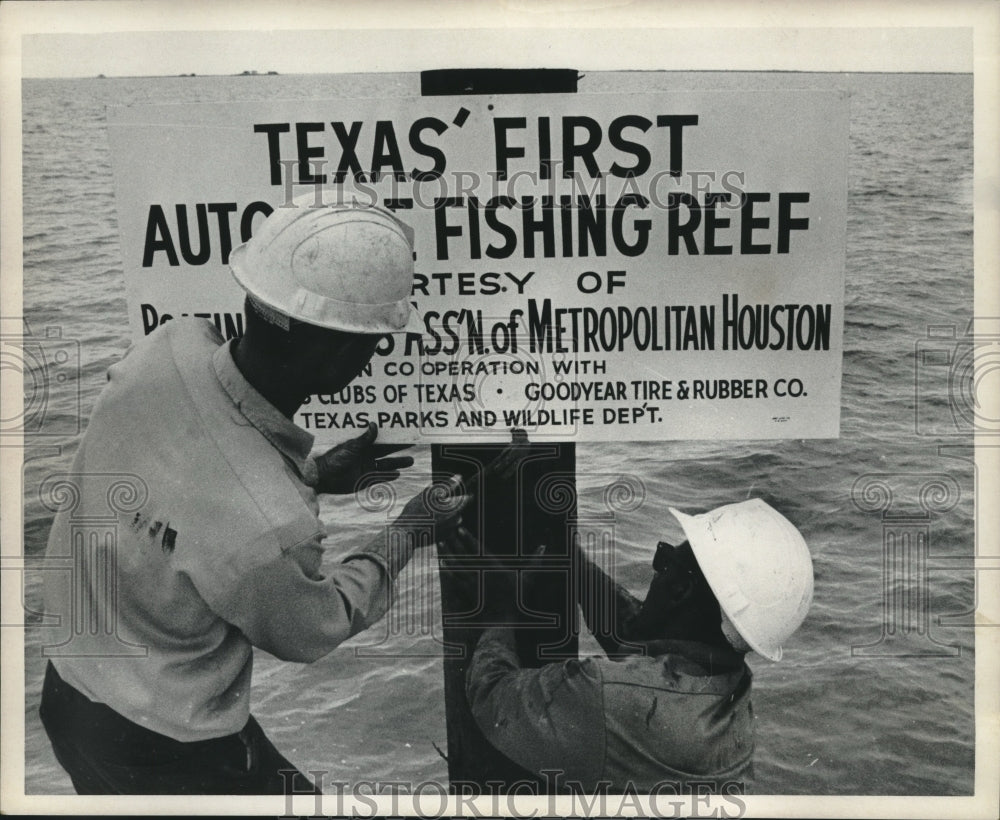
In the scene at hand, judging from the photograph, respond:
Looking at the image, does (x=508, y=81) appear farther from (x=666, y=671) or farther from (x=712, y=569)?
(x=666, y=671)

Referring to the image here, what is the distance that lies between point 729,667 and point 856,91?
1.74 meters

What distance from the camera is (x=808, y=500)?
3.32 metres

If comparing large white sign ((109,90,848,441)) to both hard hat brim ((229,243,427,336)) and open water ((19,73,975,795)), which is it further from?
hard hat brim ((229,243,427,336))

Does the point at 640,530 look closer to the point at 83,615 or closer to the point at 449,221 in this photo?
the point at 449,221

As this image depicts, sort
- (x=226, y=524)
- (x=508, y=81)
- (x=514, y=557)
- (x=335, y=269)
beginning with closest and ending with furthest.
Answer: (x=335, y=269)
(x=226, y=524)
(x=508, y=81)
(x=514, y=557)

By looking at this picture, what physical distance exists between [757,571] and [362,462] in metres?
1.23

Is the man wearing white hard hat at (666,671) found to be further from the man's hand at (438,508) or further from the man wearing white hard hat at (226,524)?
the man wearing white hard hat at (226,524)

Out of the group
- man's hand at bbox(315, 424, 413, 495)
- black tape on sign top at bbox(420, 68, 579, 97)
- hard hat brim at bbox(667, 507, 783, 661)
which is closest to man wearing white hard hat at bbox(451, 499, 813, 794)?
hard hat brim at bbox(667, 507, 783, 661)

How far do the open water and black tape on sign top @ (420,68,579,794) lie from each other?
0.06m

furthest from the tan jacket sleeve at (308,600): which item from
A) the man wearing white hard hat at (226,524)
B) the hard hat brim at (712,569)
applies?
the hard hat brim at (712,569)

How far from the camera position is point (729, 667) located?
9.85 ft

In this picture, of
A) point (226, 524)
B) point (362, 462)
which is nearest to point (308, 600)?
point (226, 524)

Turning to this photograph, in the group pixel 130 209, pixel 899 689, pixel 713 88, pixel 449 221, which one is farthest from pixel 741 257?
pixel 130 209

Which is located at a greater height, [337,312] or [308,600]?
[337,312]
